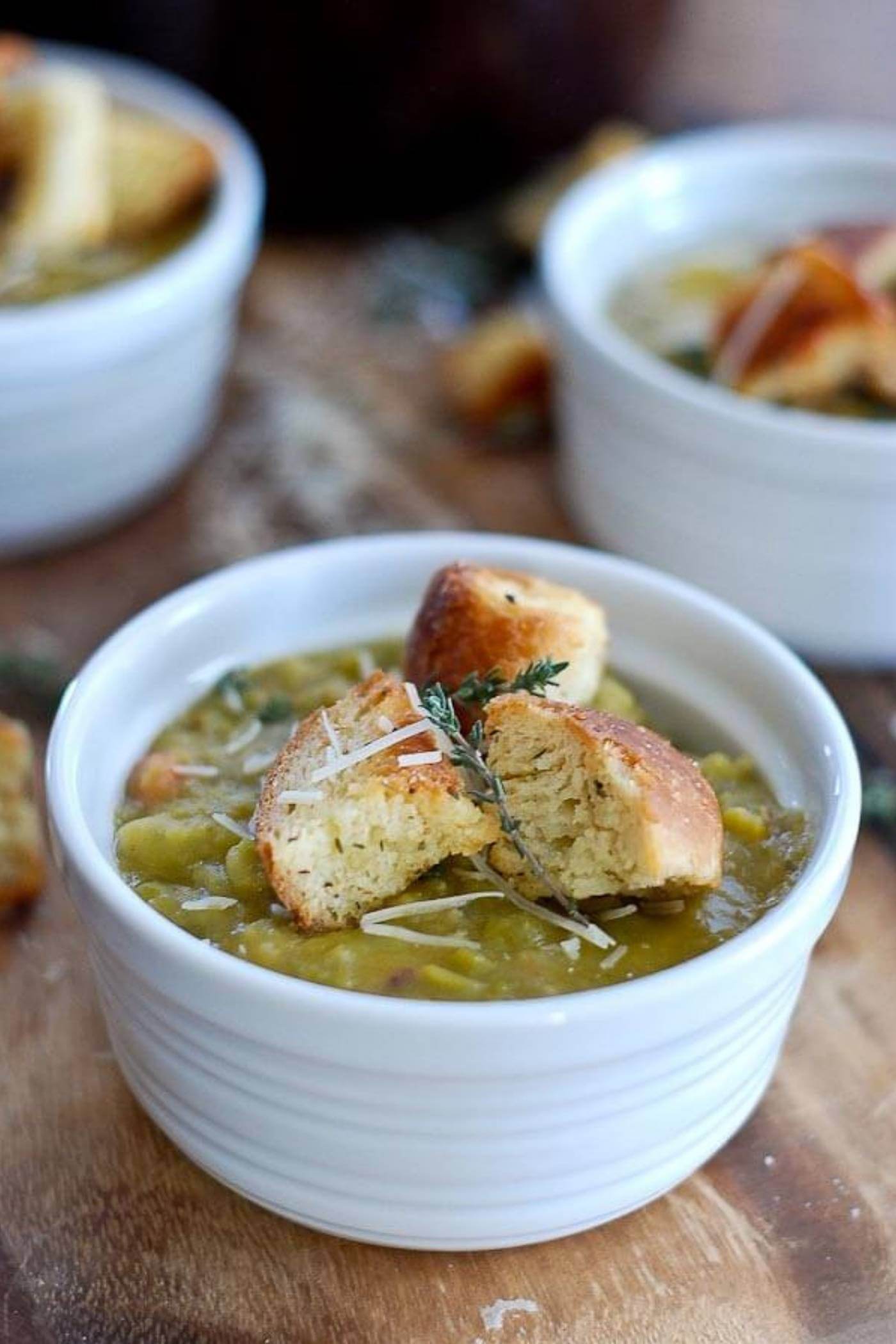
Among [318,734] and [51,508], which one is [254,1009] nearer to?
[318,734]

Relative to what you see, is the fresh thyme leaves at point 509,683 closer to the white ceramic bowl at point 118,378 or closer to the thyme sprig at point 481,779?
the thyme sprig at point 481,779

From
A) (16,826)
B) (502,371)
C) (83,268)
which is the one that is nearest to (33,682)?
(16,826)

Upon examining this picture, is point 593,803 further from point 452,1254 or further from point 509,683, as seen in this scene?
point 452,1254

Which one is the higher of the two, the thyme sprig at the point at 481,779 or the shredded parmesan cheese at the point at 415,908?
the thyme sprig at the point at 481,779

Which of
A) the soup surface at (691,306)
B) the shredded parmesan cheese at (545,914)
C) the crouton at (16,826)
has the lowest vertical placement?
the crouton at (16,826)

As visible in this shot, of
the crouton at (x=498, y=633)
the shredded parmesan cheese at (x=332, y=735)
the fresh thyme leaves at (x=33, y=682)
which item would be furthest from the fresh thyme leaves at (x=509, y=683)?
the fresh thyme leaves at (x=33, y=682)

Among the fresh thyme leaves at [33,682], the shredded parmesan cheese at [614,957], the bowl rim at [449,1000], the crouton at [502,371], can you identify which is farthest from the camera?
the crouton at [502,371]

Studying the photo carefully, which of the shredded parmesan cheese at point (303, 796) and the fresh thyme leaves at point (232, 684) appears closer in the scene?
the shredded parmesan cheese at point (303, 796)
